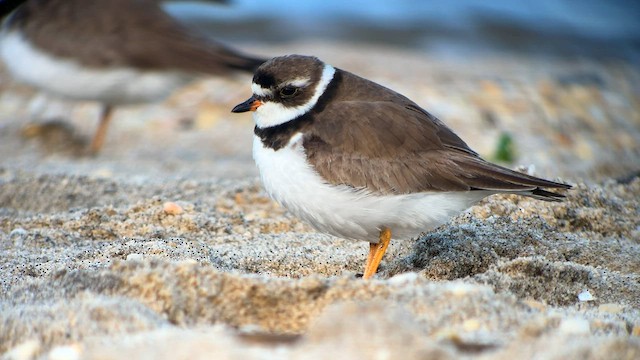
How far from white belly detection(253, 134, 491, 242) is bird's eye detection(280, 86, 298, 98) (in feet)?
1.06

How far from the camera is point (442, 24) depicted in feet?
45.1

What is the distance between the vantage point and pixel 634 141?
337 inches

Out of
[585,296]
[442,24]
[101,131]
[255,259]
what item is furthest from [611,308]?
[442,24]

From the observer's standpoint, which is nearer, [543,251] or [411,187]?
[411,187]

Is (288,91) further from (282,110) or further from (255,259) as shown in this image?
(255,259)

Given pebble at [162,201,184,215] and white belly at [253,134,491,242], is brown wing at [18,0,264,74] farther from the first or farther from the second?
white belly at [253,134,491,242]

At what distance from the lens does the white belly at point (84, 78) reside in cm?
721

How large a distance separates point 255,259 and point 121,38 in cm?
394

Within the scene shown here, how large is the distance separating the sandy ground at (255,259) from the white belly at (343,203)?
24cm

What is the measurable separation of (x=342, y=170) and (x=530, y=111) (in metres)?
5.18

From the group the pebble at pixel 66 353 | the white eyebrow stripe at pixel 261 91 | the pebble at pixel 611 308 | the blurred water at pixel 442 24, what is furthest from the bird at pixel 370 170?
the blurred water at pixel 442 24

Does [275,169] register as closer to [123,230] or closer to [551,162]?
[123,230]

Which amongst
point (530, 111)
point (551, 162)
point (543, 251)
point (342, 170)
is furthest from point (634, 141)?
point (342, 170)

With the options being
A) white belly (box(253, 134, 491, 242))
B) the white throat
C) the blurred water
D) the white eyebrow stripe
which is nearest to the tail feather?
white belly (box(253, 134, 491, 242))
